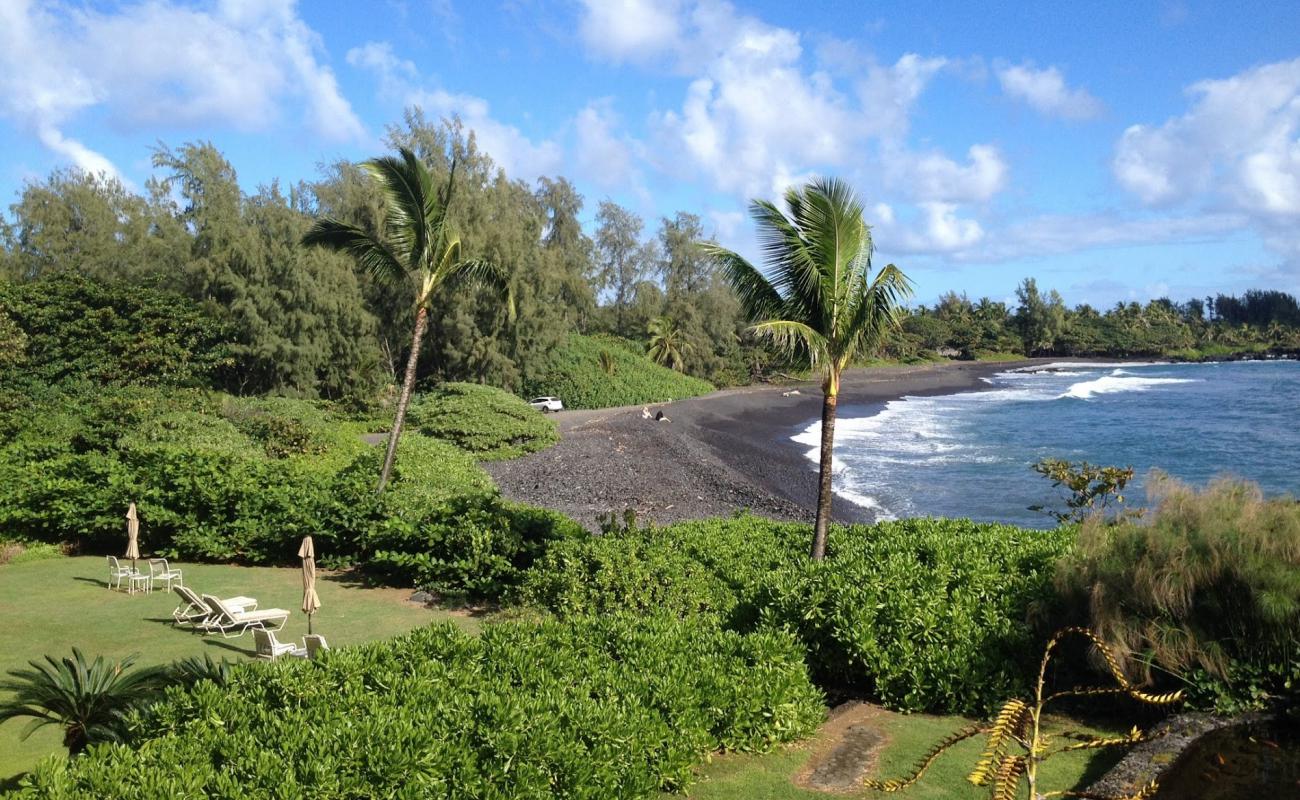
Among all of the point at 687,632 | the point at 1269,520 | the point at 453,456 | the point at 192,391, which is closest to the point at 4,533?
the point at 453,456

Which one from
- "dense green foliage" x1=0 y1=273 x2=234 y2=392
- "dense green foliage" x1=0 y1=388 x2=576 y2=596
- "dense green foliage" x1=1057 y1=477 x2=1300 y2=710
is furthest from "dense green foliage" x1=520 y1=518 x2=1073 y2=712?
"dense green foliage" x1=0 y1=273 x2=234 y2=392

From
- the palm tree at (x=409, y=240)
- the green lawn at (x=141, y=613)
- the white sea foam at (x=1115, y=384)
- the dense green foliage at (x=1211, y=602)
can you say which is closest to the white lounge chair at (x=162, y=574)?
the green lawn at (x=141, y=613)

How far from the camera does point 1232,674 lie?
293 inches

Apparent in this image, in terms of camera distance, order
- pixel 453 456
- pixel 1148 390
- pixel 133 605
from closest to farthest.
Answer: pixel 133 605 < pixel 453 456 < pixel 1148 390

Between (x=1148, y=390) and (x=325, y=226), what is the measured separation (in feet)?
227

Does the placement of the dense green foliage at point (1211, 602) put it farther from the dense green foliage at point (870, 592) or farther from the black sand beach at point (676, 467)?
the black sand beach at point (676, 467)

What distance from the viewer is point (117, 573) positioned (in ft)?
42.1

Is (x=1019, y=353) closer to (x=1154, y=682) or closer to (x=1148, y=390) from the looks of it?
(x=1148, y=390)

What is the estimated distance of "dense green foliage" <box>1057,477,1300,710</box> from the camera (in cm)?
741

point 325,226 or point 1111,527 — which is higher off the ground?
point 325,226

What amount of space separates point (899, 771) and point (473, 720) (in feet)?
10.5

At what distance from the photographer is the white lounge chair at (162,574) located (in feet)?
42.8

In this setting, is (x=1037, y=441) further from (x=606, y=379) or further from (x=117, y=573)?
(x=117, y=573)

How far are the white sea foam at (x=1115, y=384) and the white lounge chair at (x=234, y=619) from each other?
201 ft
